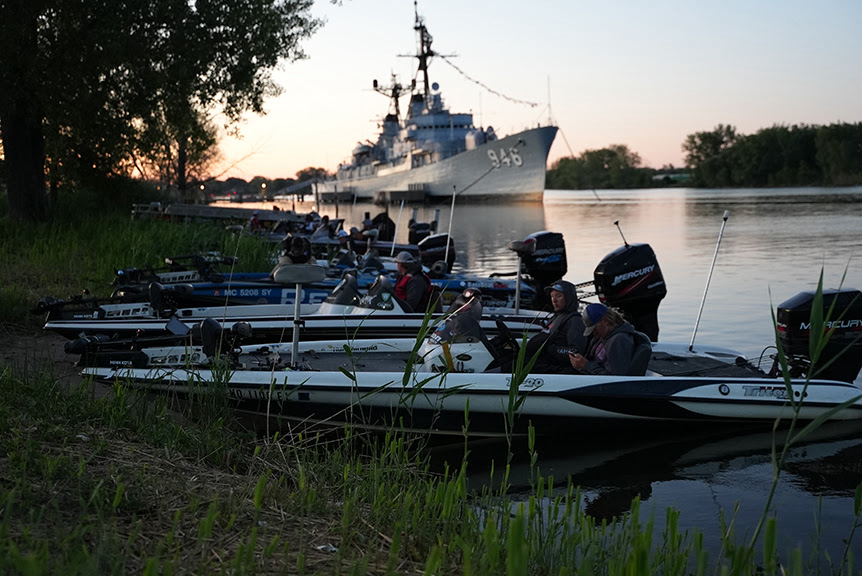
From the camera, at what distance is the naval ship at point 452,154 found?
Answer: 87375mm

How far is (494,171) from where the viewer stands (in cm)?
9075

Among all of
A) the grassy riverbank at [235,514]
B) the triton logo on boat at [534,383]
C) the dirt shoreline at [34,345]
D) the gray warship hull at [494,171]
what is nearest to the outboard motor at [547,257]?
the triton logo on boat at [534,383]

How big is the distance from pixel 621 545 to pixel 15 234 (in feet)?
57.1

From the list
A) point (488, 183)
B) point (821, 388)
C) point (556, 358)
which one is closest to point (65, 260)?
point (556, 358)

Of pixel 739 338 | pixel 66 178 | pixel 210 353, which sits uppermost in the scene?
pixel 66 178

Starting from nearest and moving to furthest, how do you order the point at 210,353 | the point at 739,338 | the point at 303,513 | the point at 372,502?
the point at 303,513
the point at 372,502
the point at 210,353
the point at 739,338

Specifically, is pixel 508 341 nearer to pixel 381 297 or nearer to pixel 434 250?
pixel 381 297

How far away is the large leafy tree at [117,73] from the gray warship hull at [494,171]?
62.3 m

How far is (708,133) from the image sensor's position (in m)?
133

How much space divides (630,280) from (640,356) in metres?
2.61

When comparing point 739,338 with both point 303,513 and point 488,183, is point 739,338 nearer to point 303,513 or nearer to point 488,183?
point 303,513

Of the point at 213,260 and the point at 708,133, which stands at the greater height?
the point at 708,133

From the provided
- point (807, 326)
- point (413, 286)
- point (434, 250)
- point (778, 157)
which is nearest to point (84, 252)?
point (413, 286)

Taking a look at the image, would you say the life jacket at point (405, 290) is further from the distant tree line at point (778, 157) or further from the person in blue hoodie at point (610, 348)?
the distant tree line at point (778, 157)
